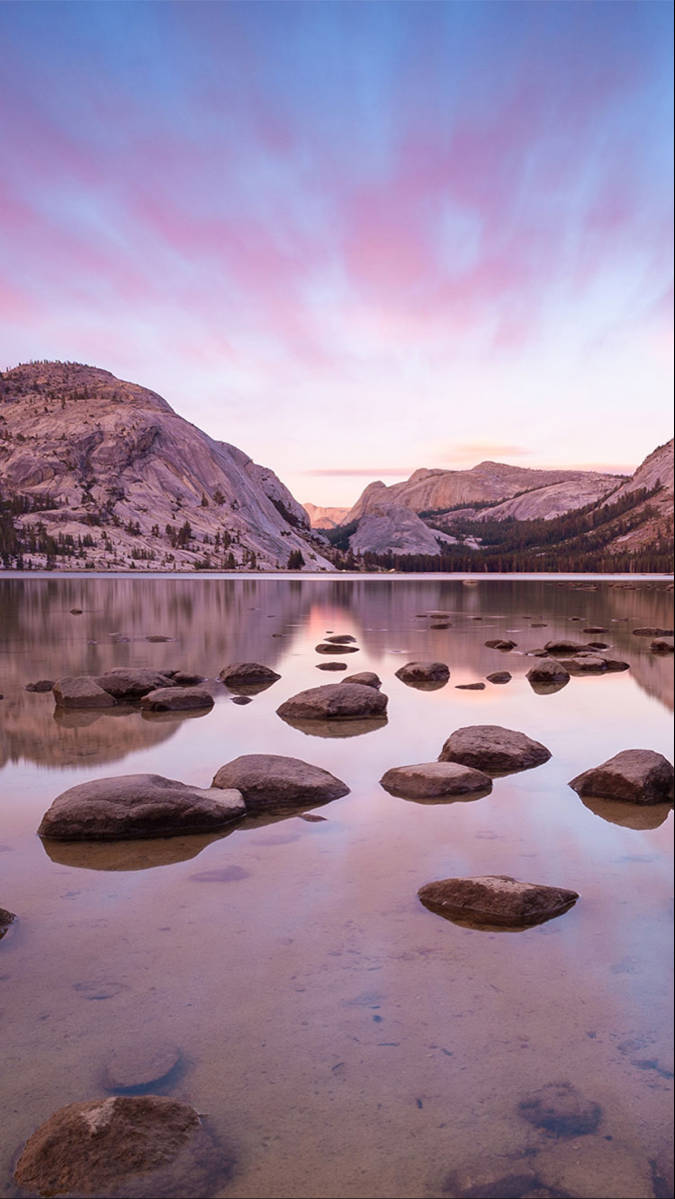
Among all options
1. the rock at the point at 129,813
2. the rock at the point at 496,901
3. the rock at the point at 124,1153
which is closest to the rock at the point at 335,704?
the rock at the point at 129,813

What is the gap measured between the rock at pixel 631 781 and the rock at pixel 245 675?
1347 centimetres

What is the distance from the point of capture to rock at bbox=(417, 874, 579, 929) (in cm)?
787

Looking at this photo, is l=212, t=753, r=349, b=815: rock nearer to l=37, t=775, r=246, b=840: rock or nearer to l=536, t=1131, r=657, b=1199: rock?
l=37, t=775, r=246, b=840: rock

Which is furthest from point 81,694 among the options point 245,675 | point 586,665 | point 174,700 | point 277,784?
point 586,665

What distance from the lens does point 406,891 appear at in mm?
8617

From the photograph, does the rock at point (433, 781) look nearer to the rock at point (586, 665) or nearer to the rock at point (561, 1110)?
the rock at point (561, 1110)

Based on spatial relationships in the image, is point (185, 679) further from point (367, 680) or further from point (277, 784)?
point (277, 784)

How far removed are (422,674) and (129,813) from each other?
15.4 metres

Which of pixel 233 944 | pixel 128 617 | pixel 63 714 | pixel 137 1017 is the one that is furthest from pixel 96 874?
pixel 128 617

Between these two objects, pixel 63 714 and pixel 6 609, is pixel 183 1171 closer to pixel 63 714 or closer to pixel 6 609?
pixel 63 714

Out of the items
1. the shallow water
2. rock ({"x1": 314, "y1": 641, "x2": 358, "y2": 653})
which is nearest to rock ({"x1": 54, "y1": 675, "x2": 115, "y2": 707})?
the shallow water

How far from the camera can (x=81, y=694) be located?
2020 centimetres

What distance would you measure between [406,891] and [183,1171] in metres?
4.30

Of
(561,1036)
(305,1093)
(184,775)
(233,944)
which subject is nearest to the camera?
(305,1093)
